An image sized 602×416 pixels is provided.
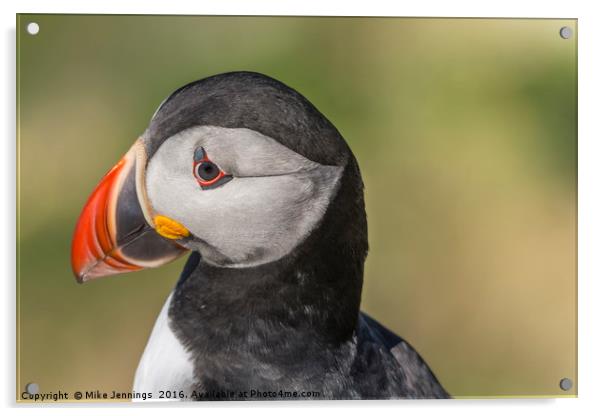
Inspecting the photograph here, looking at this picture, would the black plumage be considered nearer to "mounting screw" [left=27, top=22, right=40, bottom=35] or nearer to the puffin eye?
the puffin eye

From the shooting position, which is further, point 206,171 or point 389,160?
point 389,160

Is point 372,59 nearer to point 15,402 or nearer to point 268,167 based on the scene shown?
point 268,167

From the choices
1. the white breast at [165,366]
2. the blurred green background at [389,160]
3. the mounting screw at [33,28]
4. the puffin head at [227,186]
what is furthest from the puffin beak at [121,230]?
the mounting screw at [33,28]

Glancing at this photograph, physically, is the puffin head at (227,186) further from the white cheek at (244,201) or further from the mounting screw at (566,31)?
the mounting screw at (566,31)

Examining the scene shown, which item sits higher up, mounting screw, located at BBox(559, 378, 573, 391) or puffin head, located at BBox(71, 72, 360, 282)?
puffin head, located at BBox(71, 72, 360, 282)

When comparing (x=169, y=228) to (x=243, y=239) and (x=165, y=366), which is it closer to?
(x=243, y=239)

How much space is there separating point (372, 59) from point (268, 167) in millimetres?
924

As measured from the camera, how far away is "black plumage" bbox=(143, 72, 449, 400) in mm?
2264

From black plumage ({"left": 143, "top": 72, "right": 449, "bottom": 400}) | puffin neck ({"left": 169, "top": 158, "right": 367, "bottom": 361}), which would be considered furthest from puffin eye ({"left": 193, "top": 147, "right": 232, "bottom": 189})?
puffin neck ({"left": 169, "top": 158, "right": 367, "bottom": 361})

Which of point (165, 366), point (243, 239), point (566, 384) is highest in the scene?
point (243, 239)

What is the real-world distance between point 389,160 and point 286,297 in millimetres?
944

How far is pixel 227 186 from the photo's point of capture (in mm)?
2234

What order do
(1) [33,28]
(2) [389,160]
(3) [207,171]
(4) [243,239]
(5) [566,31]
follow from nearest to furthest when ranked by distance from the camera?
(3) [207,171], (4) [243,239], (1) [33,28], (5) [566,31], (2) [389,160]

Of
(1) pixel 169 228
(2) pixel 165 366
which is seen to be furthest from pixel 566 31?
(2) pixel 165 366
